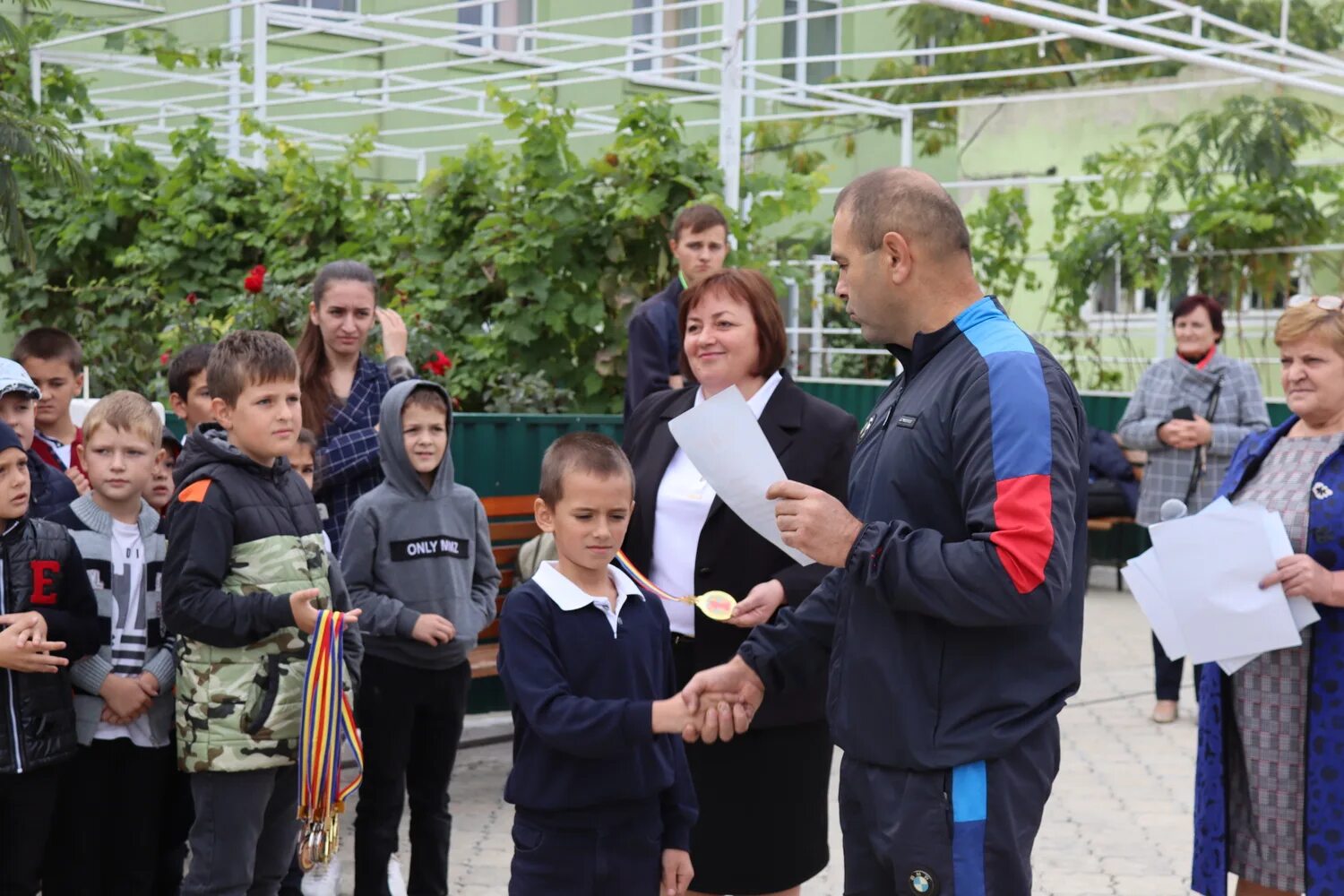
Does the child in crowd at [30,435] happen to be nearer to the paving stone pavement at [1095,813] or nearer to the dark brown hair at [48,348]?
the dark brown hair at [48,348]

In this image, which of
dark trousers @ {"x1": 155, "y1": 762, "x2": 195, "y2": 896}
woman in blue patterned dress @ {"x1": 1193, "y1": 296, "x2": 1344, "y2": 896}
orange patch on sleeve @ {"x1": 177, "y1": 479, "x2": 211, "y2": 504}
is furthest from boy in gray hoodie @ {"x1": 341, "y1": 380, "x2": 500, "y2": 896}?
woman in blue patterned dress @ {"x1": 1193, "y1": 296, "x2": 1344, "y2": 896}

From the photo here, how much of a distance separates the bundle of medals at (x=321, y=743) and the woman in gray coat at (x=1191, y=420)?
5.47 meters

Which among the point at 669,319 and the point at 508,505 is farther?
the point at 508,505

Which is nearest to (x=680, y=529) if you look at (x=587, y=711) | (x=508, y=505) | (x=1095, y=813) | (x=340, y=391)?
(x=587, y=711)

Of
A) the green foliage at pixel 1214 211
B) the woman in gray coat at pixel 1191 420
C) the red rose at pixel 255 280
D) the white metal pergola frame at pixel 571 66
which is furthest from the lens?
the green foliage at pixel 1214 211

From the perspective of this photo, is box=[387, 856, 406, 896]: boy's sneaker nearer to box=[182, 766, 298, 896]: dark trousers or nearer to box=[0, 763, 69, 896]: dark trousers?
box=[182, 766, 298, 896]: dark trousers

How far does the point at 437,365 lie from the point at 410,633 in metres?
3.33

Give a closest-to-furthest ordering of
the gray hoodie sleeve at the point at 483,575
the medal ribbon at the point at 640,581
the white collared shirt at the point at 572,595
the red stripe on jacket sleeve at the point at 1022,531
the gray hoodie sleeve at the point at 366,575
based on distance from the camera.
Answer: the red stripe on jacket sleeve at the point at 1022,531 → the white collared shirt at the point at 572,595 → the medal ribbon at the point at 640,581 → the gray hoodie sleeve at the point at 366,575 → the gray hoodie sleeve at the point at 483,575

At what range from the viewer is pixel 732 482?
3.27m

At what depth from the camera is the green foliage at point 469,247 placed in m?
8.62

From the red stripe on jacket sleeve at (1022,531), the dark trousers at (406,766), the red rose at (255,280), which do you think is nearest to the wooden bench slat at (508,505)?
the dark trousers at (406,766)

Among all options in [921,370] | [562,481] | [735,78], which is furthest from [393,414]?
[735,78]

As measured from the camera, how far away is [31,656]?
411 cm

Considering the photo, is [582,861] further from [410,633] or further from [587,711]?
[410,633]
